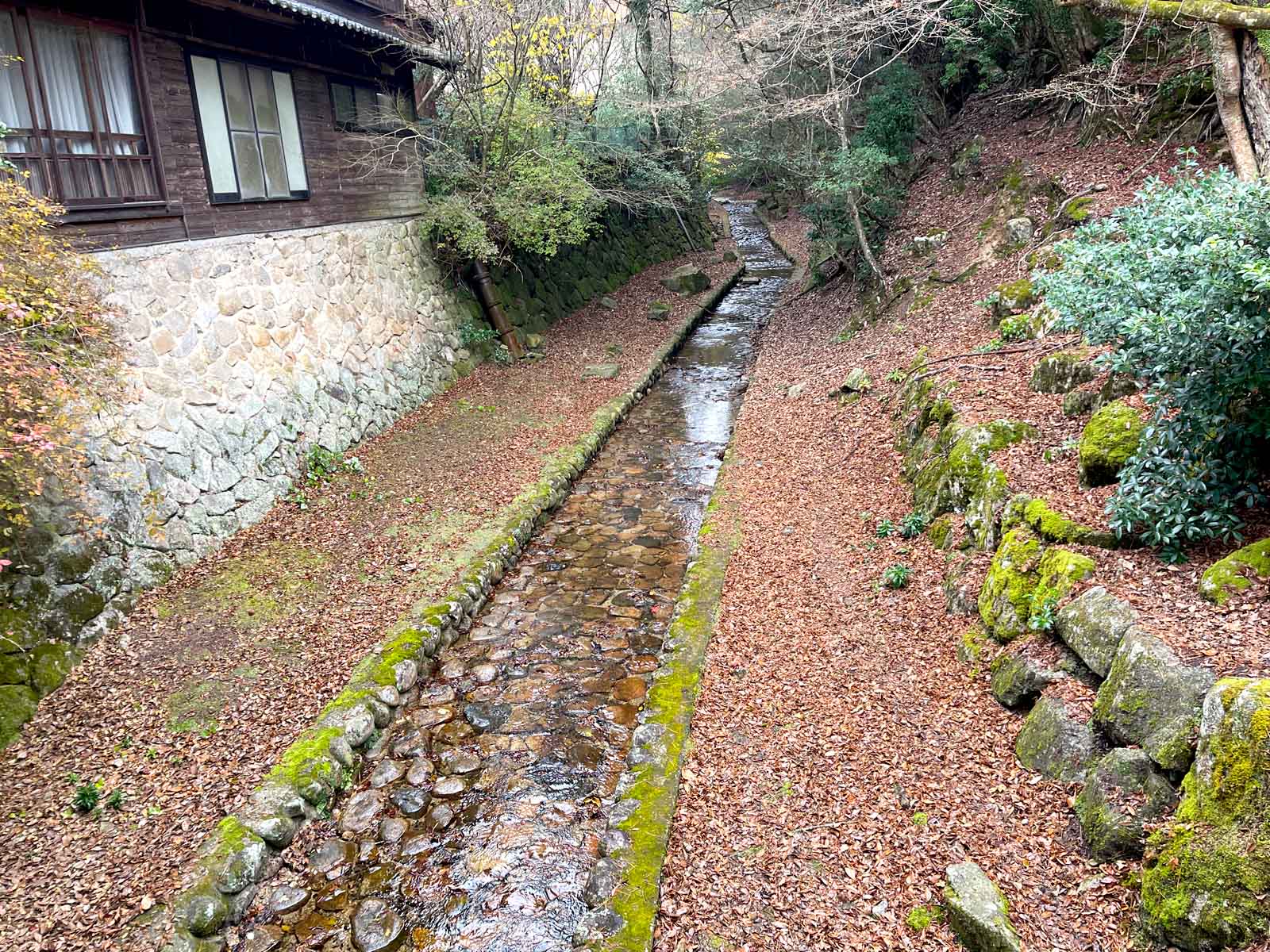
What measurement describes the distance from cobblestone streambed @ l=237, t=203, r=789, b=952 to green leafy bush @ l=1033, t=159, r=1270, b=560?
456 cm

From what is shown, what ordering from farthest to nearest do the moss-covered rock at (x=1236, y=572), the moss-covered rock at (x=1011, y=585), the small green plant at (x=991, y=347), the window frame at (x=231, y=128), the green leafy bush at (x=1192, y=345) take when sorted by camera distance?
the window frame at (x=231, y=128) < the small green plant at (x=991, y=347) < the moss-covered rock at (x=1011, y=585) < the green leafy bush at (x=1192, y=345) < the moss-covered rock at (x=1236, y=572)

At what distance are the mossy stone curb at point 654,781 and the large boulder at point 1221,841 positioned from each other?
2772mm

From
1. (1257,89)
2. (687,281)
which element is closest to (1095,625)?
(1257,89)

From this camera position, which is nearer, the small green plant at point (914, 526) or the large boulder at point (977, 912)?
the large boulder at point (977, 912)

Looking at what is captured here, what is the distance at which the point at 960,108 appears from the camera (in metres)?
18.5

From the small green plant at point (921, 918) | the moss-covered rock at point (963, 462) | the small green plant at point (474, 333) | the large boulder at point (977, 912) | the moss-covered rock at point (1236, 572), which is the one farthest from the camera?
the small green plant at point (474, 333)

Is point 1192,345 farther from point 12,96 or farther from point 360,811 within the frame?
point 12,96

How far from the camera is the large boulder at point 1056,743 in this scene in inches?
192

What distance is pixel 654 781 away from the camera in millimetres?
5719

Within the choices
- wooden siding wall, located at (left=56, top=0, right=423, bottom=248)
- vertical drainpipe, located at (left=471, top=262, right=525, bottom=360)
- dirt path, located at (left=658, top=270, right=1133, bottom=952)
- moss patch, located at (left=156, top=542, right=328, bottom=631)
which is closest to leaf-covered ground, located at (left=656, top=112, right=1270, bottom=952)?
dirt path, located at (left=658, top=270, right=1133, bottom=952)

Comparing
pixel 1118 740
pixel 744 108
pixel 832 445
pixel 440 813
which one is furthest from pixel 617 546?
pixel 744 108

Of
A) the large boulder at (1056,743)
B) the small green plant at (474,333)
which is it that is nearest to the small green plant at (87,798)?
the large boulder at (1056,743)

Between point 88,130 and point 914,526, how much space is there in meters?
10.9

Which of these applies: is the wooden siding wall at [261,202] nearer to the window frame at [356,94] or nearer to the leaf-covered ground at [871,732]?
the window frame at [356,94]
